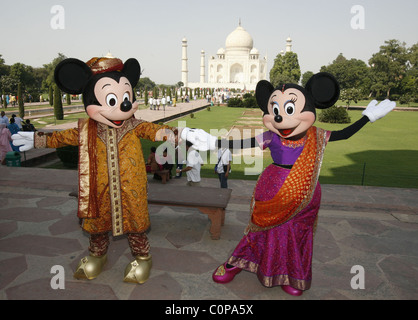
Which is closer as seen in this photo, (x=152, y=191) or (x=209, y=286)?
(x=209, y=286)

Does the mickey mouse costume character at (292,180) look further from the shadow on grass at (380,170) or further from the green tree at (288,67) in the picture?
the green tree at (288,67)

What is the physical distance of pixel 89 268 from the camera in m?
3.42

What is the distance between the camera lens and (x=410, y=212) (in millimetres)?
5566

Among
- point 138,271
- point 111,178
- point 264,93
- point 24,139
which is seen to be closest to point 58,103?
point 24,139

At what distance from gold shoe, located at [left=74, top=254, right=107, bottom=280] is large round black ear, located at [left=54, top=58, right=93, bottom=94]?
1.83m

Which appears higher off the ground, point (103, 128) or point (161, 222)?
point (103, 128)

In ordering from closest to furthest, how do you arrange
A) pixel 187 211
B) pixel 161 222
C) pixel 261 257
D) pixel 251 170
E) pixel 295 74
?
pixel 261 257, pixel 161 222, pixel 187 211, pixel 251 170, pixel 295 74

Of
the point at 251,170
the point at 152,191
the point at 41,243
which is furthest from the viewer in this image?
the point at 251,170

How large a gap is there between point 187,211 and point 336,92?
326 cm

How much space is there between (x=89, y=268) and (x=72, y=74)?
6.73ft

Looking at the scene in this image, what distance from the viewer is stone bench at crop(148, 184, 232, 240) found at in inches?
167

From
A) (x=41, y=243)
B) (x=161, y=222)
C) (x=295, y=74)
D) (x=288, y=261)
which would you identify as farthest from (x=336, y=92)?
(x=295, y=74)

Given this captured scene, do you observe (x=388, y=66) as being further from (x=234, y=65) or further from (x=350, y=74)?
(x=234, y=65)
